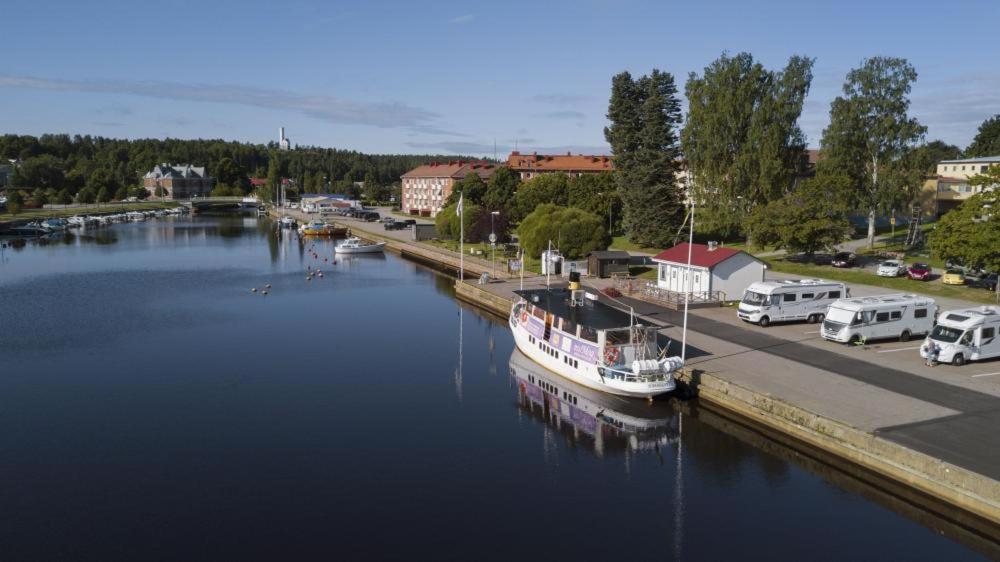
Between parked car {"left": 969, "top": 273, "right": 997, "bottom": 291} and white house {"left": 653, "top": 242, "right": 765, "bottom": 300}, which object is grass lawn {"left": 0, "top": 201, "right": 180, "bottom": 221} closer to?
white house {"left": 653, "top": 242, "right": 765, "bottom": 300}

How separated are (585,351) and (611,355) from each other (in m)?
1.59

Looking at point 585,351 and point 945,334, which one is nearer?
point 945,334

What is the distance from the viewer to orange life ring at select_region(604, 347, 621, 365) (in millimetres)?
30016

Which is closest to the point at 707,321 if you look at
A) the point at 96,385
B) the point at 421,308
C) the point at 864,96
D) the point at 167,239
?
the point at 421,308

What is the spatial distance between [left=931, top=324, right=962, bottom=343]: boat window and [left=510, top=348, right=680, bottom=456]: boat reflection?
1231 centimetres

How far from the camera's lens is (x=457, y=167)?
135375 mm

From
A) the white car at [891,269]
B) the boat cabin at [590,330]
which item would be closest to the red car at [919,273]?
the white car at [891,269]

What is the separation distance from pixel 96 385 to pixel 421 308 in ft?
79.8

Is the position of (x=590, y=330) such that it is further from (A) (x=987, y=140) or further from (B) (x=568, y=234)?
(A) (x=987, y=140)

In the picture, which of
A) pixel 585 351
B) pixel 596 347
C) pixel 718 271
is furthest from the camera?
pixel 718 271

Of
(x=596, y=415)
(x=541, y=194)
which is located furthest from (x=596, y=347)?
(x=541, y=194)

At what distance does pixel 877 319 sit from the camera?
33062mm

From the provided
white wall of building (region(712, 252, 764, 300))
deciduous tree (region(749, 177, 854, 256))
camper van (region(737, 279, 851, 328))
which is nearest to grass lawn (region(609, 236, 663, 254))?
deciduous tree (region(749, 177, 854, 256))

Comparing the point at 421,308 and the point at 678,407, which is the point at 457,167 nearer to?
the point at 421,308
